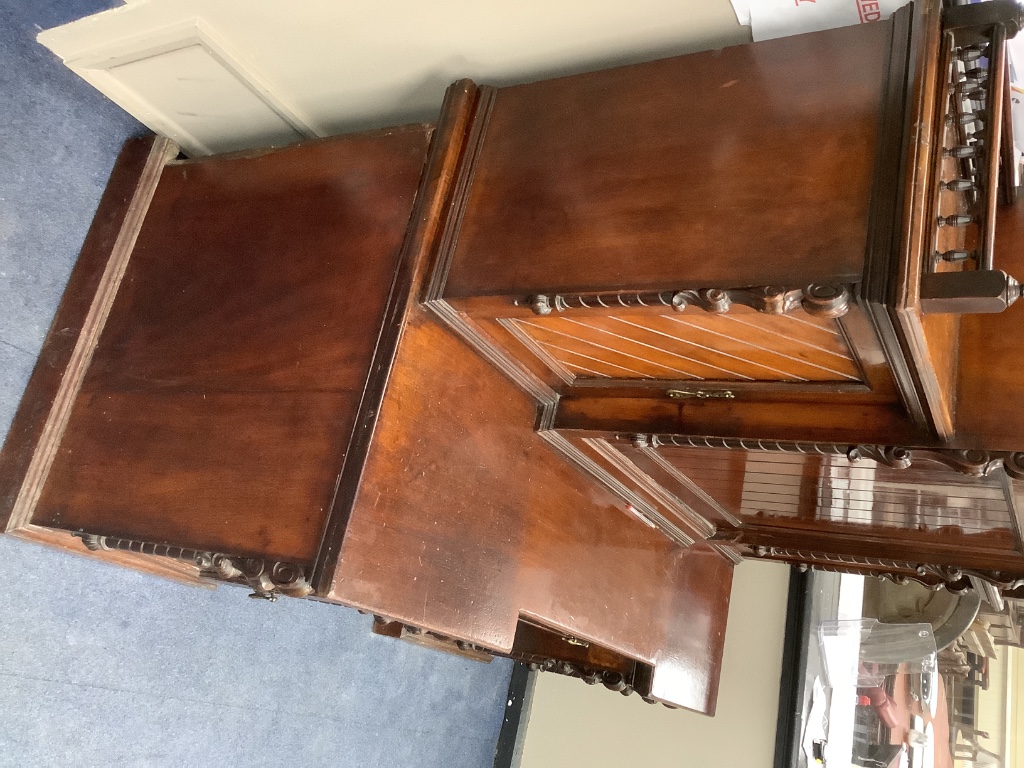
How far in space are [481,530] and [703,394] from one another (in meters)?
0.41

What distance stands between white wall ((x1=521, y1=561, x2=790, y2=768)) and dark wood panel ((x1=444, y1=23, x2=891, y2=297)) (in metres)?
1.77

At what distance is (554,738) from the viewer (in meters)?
2.62

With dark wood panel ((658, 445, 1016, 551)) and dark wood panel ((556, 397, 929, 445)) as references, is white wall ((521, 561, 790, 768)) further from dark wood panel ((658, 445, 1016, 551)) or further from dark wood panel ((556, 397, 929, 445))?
dark wood panel ((556, 397, 929, 445))

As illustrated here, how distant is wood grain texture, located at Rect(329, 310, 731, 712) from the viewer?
1.02m

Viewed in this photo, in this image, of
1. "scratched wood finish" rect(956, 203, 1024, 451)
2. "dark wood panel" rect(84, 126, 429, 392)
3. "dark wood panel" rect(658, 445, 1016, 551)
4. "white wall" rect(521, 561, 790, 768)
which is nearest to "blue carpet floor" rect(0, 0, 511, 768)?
"dark wood panel" rect(84, 126, 429, 392)

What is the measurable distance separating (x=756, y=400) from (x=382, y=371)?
21.5 inches

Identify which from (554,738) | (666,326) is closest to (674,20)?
(666,326)

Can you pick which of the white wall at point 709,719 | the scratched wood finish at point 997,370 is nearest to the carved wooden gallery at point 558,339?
the scratched wood finish at point 997,370

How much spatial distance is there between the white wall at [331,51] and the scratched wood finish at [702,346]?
437 mm

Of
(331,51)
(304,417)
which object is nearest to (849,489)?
(304,417)

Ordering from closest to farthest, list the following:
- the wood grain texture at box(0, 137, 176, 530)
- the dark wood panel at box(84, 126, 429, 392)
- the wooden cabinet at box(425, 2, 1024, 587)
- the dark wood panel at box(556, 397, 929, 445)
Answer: the wooden cabinet at box(425, 2, 1024, 587)
the dark wood panel at box(556, 397, 929, 445)
the dark wood panel at box(84, 126, 429, 392)
the wood grain texture at box(0, 137, 176, 530)

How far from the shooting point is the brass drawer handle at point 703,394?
112cm

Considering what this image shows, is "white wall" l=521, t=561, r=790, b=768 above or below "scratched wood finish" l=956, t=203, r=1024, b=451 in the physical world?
below

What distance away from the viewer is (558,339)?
112cm
